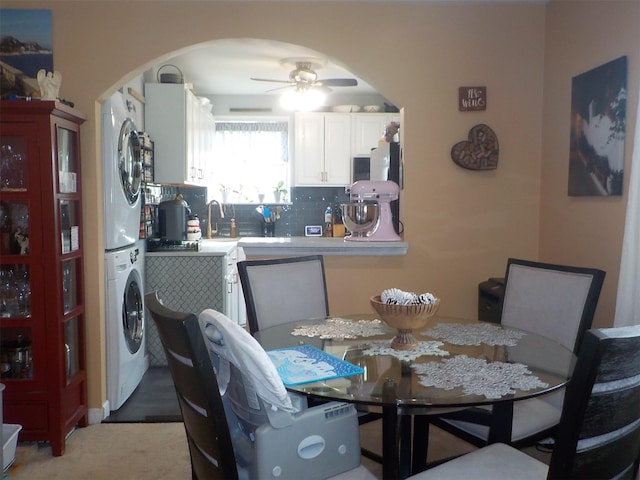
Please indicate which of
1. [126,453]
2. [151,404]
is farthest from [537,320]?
[151,404]

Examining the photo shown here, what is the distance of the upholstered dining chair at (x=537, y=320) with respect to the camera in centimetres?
196

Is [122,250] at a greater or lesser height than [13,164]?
lesser

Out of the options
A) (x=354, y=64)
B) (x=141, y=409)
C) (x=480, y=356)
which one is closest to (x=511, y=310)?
(x=480, y=356)

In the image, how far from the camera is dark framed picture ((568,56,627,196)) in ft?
7.98

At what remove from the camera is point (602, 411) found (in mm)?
1246

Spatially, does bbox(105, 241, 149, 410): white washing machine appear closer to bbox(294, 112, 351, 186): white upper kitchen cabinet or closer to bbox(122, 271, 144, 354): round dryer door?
bbox(122, 271, 144, 354): round dryer door

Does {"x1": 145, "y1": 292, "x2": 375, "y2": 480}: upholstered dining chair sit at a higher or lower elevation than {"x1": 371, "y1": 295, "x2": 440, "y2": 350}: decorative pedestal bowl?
lower

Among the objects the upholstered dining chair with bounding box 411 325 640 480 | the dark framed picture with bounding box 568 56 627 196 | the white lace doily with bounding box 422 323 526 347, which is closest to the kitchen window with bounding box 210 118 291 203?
the dark framed picture with bounding box 568 56 627 196

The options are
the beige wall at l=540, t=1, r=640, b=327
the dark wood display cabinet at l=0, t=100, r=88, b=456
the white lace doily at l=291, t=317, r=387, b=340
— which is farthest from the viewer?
the dark wood display cabinet at l=0, t=100, r=88, b=456

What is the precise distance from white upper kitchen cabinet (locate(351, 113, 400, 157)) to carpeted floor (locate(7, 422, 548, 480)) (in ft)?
11.3

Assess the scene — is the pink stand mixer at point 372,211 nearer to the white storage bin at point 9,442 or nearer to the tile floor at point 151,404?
the tile floor at point 151,404

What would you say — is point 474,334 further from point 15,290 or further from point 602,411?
point 15,290

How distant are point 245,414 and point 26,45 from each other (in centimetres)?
251

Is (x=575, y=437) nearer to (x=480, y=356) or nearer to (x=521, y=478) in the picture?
(x=521, y=478)
